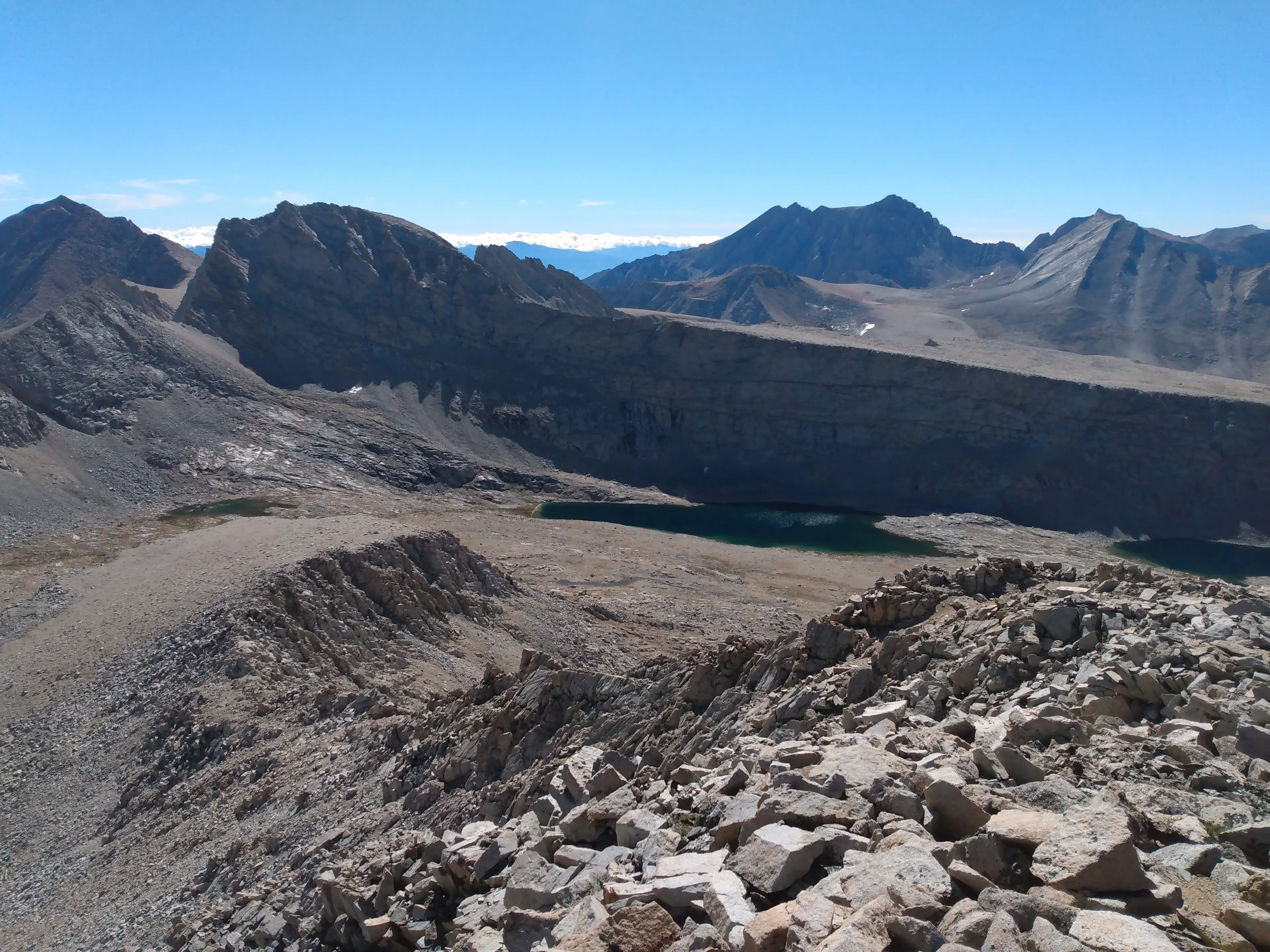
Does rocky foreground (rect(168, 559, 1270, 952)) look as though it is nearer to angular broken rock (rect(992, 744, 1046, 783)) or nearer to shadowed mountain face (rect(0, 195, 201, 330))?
angular broken rock (rect(992, 744, 1046, 783))

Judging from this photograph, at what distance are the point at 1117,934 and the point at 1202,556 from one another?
247ft

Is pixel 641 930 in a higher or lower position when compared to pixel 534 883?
higher

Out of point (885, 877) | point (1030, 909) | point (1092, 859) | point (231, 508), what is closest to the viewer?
point (1030, 909)

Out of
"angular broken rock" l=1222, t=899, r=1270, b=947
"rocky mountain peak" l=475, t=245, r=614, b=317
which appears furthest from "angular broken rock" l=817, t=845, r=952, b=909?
"rocky mountain peak" l=475, t=245, r=614, b=317

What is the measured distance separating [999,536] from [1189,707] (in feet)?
212

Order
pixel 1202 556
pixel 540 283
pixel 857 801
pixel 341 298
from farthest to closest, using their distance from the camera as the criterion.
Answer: pixel 540 283 < pixel 341 298 < pixel 1202 556 < pixel 857 801

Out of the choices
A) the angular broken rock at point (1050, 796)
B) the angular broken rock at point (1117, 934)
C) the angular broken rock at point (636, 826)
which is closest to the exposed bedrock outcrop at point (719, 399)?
the angular broken rock at point (1050, 796)

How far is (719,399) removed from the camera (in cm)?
8994

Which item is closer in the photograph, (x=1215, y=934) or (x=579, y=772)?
(x=1215, y=934)

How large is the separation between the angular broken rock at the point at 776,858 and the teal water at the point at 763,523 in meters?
59.2

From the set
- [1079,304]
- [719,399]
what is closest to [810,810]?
[719,399]

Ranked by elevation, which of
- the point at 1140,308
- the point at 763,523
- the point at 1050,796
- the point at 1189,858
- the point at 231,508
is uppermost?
the point at 1140,308

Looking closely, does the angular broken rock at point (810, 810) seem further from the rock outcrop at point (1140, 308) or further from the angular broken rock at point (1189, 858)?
the rock outcrop at point (1140, 308)

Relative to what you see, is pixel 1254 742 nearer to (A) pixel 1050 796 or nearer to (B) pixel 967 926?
(A) pixel 1050 796
